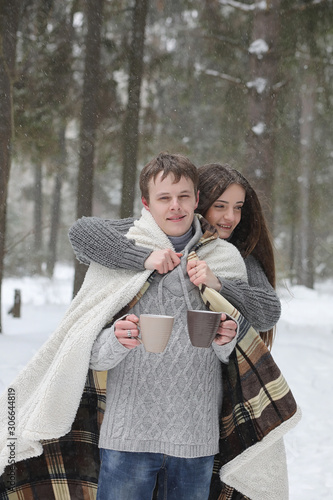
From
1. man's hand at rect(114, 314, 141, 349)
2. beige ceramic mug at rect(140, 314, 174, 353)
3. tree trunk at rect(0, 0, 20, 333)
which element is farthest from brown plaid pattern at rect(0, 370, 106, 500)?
tree trunk at rect(0, 0, 20, 333)

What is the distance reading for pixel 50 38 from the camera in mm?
9602

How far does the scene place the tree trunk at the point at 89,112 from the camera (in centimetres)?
881

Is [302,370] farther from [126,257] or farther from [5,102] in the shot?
[126,257]

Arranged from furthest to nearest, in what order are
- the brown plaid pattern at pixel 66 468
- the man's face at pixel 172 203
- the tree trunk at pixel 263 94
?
1. the tree trunk at pixel 263 94
2. the brown plaid pattern at pixel 66 468
3. the man's face at pixel 172 203

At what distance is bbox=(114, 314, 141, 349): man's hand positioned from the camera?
203 centimetres

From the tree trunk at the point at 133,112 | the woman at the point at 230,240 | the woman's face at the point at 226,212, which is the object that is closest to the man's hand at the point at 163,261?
the woman at the point at 230,240

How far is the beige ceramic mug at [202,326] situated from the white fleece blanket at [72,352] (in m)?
0.35

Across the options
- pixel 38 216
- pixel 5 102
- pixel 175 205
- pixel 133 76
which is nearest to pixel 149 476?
pixel 175 205

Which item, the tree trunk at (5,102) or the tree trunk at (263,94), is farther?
the tree trunk at (263,94)

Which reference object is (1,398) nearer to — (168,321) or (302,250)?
(168,321)

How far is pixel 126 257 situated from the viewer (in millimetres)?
2291

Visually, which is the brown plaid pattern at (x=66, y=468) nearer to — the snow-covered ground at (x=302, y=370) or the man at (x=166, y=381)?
the man at (x=166, y=381)

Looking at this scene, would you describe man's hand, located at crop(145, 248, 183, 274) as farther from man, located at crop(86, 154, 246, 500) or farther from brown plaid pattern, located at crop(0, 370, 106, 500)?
brown plaid pattern, located at crop(0, 370, 106, 500)

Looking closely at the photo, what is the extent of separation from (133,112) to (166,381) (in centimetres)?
735
